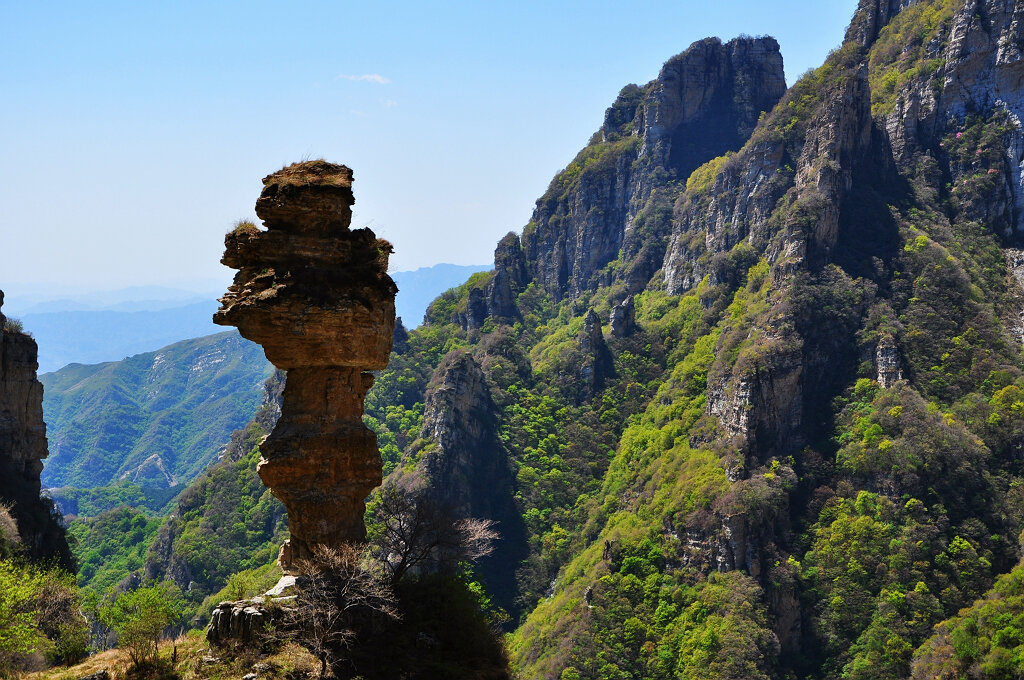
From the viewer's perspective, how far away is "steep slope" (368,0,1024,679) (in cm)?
7294

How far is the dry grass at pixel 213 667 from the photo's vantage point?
2200 cm

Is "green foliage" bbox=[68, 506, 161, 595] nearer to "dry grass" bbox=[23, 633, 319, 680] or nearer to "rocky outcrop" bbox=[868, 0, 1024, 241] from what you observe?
"dry grass" bbox=[23, 633, 319, 680]

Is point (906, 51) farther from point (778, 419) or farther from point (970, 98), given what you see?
point (778, 419)

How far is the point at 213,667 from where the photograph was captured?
2241 cm

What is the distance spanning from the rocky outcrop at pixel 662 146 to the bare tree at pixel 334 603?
135412mm

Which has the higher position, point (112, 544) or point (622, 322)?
point (622, 322)

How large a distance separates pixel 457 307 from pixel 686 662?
311ft

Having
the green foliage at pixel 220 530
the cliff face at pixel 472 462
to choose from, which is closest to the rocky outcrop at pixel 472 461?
the cliff face at pixel 472 462

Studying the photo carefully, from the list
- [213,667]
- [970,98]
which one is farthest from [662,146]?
[213,667]

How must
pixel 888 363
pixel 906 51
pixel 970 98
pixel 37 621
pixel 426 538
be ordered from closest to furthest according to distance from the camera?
pixel 37 621
pixel 426 538
pixel 888 363
pixel 970 98
pixel 906 51

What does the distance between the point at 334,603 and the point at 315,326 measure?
7876 millimetres

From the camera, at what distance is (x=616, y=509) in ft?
311

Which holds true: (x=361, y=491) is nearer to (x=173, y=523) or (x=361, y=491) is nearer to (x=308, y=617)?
(x=308, y=617)

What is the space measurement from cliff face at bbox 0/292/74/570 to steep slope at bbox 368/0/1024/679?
31415mm
